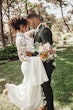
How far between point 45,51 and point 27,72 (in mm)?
585

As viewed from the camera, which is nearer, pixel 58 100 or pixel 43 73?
pixel 43 73

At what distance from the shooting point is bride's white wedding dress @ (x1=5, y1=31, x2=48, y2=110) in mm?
4673

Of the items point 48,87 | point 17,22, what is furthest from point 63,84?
point 17,22

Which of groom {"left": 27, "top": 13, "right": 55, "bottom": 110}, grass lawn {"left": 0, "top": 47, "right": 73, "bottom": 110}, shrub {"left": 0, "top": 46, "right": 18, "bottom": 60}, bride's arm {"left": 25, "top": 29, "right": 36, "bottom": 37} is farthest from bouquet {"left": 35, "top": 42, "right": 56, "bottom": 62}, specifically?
shrub {"left": 0, "top": 46, "right": 18, "bottom": 60}

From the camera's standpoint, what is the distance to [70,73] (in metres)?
8.75

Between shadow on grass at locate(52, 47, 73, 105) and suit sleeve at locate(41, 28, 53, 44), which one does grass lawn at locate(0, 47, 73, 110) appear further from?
suit sleeve at locate(41, 28, 53, 44)

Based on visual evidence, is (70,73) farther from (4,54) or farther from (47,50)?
(4,54)

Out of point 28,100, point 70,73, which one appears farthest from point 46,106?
point 70,73

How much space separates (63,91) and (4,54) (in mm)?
8557

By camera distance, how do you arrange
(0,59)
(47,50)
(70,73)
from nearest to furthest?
(47,50) < (70,73) < (0,59)

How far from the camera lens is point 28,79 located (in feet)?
16.1

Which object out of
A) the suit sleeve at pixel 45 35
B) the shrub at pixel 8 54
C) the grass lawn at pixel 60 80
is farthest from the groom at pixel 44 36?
the shrub at pixel 8 54

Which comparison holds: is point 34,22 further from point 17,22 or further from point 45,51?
point 45,51

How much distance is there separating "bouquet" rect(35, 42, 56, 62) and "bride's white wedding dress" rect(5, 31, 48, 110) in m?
0.14
